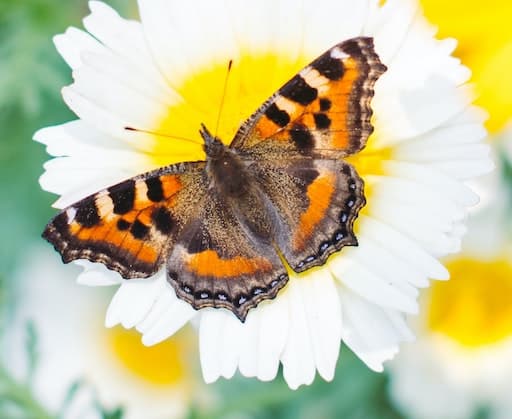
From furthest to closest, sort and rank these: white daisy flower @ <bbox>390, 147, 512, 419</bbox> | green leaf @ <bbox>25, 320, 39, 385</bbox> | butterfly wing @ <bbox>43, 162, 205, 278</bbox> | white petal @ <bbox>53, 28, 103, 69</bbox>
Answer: white daisy flower @ <bbox>390, 147, 512, 419</bbox> < green leaf @ <bbox>25, 320, 39, 385</bbox> < white petal @ <bbox>53, 28, 103, 69</bbox> < butterfly wing @ <bbox>43, 162, 205, 278</bbox>

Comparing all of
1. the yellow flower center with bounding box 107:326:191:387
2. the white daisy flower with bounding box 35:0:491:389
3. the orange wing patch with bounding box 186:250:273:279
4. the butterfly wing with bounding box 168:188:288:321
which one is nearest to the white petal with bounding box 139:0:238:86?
the white daisy flower with bounding box 35:0:491:389

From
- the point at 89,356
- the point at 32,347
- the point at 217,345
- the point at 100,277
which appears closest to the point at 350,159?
the point at 217,345

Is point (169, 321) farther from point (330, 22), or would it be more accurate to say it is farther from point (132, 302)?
point (330, 22)

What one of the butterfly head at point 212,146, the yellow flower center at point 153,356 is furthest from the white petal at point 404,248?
the yellow flower center at point 153,356

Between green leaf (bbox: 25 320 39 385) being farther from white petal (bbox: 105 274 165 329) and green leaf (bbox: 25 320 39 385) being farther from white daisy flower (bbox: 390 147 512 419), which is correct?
white daisy flower (bbox: 390 147 512 419)

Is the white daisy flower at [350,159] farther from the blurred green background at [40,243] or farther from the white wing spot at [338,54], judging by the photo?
the blurred green background at [40,243]

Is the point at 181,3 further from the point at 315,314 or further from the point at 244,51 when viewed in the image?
the point at 315,314
